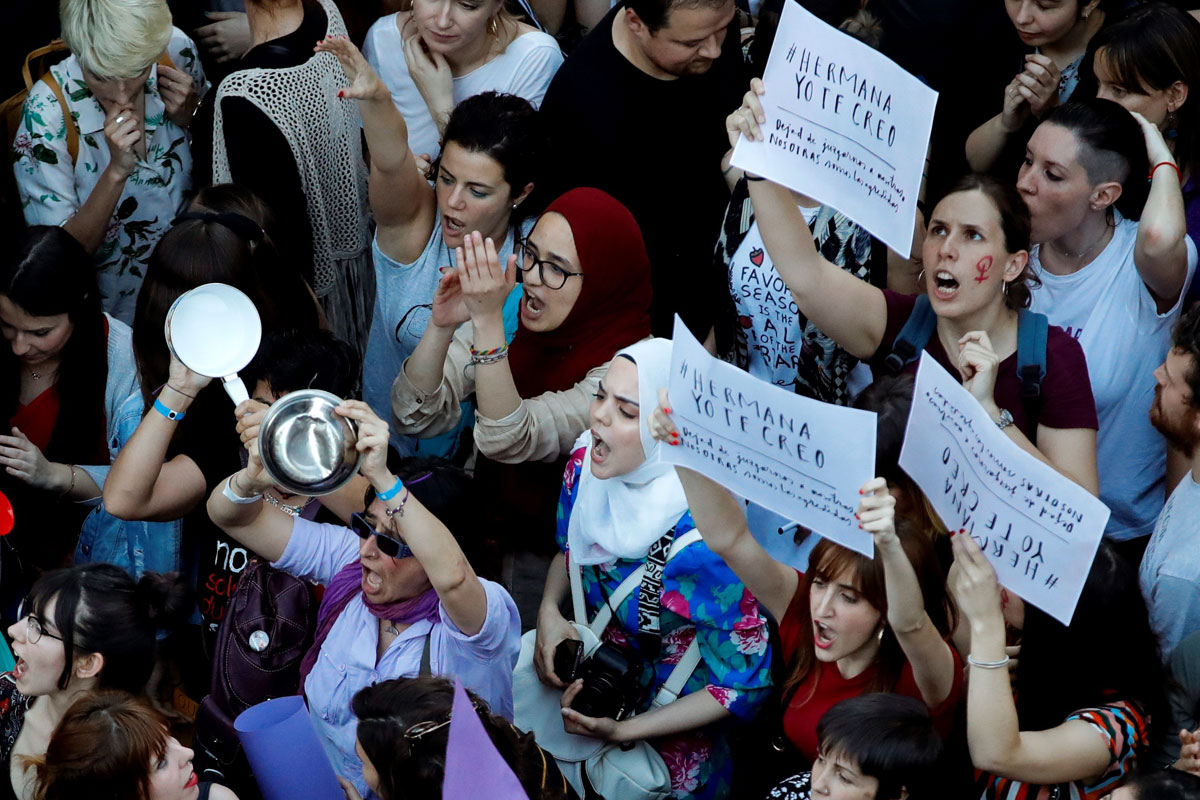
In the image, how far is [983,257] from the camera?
3.14 meters

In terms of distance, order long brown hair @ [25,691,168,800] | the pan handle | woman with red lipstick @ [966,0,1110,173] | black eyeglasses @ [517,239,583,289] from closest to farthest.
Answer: long brown hair @ [25,691,168,800], the pan handle, black eyeglasses @ [517,239,583,289], woman with red lipstick @ [966,0,1110,173]

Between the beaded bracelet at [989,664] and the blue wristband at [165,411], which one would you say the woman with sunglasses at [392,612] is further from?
the beaded bracelet at [989,664]

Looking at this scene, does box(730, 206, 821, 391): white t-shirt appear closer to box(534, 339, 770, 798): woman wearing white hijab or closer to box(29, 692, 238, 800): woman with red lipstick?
box(534, 339, 770, 798): woman wearing white hijab

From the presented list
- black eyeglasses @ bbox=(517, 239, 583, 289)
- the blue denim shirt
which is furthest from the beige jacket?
the blue denim shirt

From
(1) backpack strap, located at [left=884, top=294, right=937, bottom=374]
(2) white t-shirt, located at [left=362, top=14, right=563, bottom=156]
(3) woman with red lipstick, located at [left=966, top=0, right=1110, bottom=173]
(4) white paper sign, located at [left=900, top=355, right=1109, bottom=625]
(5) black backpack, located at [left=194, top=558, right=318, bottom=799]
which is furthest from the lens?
(2) white t-shirt, located at [left=362, top=14, right=563, bottom=156]

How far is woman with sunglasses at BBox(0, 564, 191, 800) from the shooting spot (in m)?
2.96

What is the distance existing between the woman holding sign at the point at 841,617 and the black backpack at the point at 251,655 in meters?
1.02

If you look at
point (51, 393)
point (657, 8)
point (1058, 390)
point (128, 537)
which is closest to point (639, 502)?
point (1058, 390)

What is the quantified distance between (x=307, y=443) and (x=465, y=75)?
2.11m

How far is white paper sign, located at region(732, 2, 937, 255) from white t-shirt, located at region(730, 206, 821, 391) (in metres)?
0.83

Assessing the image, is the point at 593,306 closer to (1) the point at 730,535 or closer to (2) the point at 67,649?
(1) the point at 730,535

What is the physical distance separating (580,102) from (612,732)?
193cm

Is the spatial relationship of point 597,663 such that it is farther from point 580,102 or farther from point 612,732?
point 580,102

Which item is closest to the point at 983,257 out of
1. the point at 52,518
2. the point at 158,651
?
the point at 158,651
